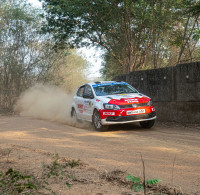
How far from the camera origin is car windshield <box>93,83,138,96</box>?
1107cm

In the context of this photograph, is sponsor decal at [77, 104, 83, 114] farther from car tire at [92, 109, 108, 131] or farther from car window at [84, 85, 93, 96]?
car tire at [92, 109, 108, 131]

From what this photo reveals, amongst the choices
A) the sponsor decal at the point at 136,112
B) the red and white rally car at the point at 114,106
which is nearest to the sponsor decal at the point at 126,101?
the red and white rally car at the point at 114,106

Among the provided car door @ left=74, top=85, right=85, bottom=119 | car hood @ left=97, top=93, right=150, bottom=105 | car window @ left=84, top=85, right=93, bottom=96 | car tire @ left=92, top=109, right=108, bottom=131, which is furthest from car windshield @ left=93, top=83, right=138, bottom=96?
car door @ left=74, top=85, right=85, bottom=119

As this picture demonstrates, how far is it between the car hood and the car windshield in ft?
1.42

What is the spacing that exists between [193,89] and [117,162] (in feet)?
21.8

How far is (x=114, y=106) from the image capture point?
1004cm

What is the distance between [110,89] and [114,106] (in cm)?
133

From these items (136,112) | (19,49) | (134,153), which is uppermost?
(19,49)

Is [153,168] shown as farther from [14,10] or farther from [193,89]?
[14,10]

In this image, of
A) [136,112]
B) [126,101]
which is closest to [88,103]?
[126,101]

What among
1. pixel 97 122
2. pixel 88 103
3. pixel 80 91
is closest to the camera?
pixel 97 122

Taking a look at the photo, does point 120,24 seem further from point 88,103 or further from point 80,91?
point 88,103

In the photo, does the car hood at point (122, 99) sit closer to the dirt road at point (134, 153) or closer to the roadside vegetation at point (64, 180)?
the dirt road at point (134, 153)

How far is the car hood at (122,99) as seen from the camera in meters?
10.1
